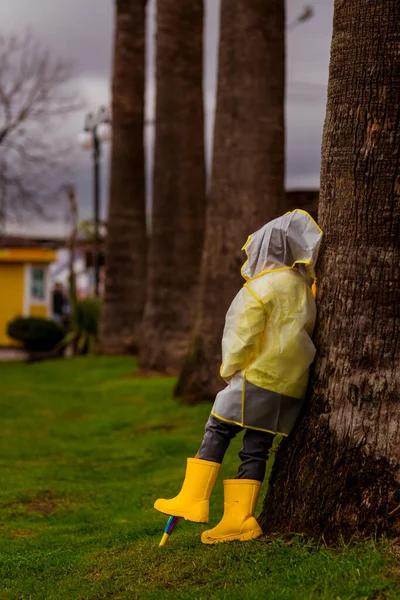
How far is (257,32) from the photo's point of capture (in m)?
12.3

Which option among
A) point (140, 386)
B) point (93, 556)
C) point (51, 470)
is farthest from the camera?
point (140, 386)

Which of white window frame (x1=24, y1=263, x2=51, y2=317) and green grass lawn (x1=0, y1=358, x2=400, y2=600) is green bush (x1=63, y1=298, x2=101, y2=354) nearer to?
green grass lawn (x1=0, y1=358, x2=400, y2=600)

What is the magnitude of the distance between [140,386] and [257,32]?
5350mm

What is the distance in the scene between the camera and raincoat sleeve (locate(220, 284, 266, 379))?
540cm

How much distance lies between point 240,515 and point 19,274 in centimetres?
3199

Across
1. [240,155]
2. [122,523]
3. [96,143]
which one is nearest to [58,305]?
[96,143]

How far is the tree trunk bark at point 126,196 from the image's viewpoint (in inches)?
853

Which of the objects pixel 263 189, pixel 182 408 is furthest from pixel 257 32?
pixel 182 408

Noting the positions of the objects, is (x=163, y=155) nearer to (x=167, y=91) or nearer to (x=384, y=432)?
(x=167, y=91)

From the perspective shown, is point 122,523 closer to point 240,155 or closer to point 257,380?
point 257,380

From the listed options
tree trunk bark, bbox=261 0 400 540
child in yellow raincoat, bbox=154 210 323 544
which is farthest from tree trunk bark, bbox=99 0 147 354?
tree trunk bark, bbox=261 0 400 540

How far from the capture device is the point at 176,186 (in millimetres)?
16438

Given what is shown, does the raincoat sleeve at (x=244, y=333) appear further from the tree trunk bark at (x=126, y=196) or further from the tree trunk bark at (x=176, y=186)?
the tree trunk bark at (x=126, y=196)

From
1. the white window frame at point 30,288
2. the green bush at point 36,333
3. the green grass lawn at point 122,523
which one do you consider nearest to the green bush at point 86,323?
the green bush at point 36,333
